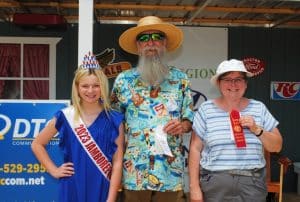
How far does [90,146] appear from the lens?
2514 millimetres

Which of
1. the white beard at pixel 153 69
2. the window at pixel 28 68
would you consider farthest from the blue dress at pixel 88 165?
the window at pixel 28 68

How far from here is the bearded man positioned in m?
2.68

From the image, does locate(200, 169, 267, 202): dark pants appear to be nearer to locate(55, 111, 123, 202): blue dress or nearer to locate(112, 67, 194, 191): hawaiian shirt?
locate(112, 67, 194, 191): hawaiian shirt

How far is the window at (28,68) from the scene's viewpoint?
278 inches

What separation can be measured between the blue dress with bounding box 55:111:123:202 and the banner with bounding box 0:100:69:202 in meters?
1.19

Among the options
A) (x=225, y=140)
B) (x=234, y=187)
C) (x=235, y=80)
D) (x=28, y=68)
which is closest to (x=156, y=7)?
(x=28, y=68)

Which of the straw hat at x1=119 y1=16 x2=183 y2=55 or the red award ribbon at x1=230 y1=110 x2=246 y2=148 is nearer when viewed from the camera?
the red award ribbon at x1=230 y1=110 x2=246 y2=148

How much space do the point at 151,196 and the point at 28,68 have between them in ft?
16.1

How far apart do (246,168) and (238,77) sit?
53 cm

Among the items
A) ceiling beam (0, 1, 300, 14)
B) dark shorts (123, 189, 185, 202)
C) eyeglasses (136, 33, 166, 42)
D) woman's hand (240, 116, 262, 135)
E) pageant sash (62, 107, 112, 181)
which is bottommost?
dark shorts (123, 189, 185, 202)

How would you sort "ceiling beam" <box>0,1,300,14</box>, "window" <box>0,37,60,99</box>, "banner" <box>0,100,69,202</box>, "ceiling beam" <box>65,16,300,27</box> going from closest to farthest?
"banner" <box>0,100,69,202</box>
"ceiling beam" <box>0,1,300,14</box>
"window" <box>0,37,60,99</box>
"ceiling beam" <box>65,16,300,27</box>

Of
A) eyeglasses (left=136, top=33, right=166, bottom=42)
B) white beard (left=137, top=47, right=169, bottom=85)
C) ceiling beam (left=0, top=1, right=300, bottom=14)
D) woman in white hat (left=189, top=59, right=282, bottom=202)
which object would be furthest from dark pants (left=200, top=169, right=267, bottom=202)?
ceiling beam (left=0, top=1, right=300, bottom=14)

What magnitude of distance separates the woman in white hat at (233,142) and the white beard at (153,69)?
12.9 inches

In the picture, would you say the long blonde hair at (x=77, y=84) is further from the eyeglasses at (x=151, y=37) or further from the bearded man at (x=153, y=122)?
the eyeglasses at (x=151, y=37)
